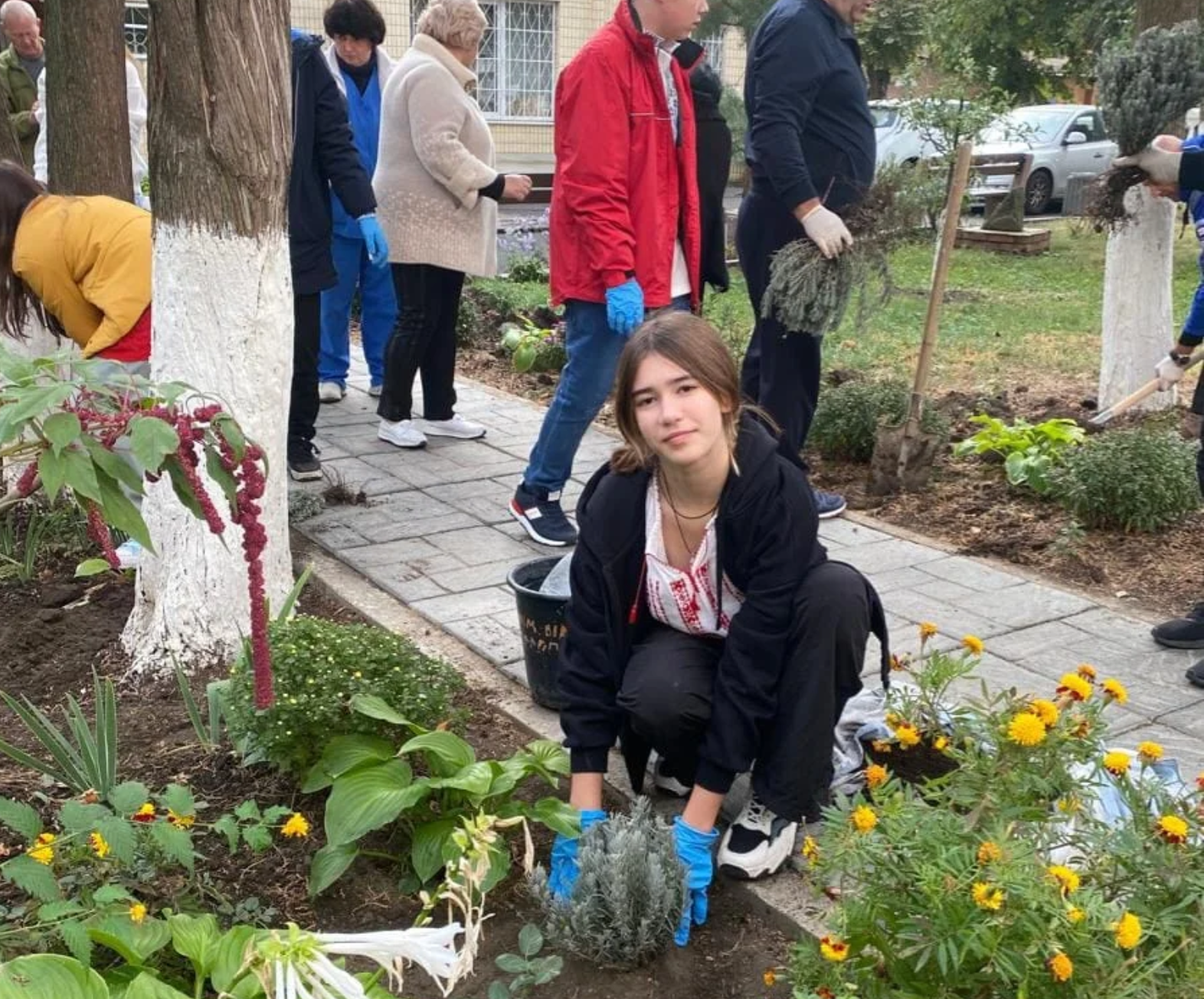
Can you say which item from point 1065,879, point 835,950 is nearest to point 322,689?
point 835,950

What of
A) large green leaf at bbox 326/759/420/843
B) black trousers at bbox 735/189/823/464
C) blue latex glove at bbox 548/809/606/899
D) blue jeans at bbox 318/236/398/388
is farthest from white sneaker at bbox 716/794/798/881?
blue jeans at bbox 318/236/398/388

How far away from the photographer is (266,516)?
3.77m

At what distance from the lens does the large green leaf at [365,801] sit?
100 inches

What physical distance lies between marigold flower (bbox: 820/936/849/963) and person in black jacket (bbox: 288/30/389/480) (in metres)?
4.14

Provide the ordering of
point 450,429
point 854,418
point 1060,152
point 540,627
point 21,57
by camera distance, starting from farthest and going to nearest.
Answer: point 1060,152 → point 21,57 → point 450,429 → point 854,418 → point 540,627

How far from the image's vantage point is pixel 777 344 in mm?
4961

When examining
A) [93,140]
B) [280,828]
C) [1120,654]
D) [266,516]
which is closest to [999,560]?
[1120,654]

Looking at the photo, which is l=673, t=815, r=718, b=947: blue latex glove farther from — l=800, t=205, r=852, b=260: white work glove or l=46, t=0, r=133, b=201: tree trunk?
l=46, t=0, r=133, b=201: tree trunk

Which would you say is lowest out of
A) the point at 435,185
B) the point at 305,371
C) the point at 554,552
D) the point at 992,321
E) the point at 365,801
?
the point at 554,552

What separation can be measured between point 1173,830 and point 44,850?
1.89 meters

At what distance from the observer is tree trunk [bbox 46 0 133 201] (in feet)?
17.5

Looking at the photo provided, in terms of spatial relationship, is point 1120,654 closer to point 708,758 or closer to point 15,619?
point 708,758

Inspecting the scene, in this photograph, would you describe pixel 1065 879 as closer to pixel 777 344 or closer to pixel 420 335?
pixel 777 344

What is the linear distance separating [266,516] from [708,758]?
5.66ft
